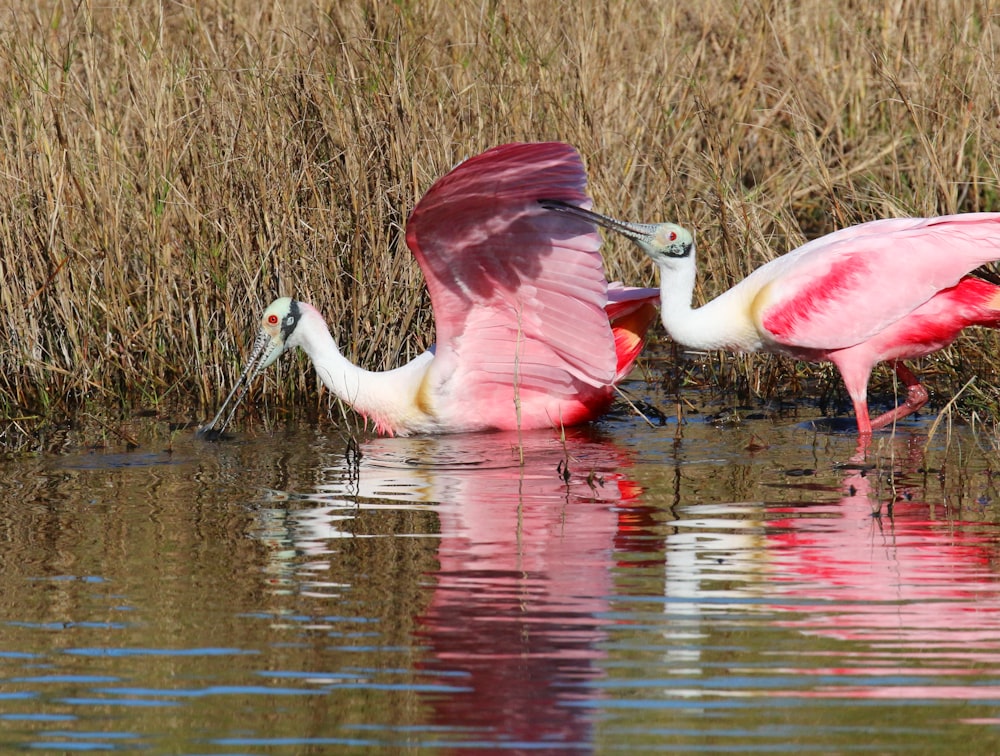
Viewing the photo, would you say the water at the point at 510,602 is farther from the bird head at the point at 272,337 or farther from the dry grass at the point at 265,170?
the dry grass at the point at 265,170

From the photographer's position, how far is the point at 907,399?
8359mm

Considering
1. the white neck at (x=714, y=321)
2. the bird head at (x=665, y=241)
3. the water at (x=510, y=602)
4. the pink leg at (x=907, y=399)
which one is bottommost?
the water at (x=510, y=602)

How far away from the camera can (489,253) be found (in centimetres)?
779

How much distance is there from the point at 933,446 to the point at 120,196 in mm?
3934

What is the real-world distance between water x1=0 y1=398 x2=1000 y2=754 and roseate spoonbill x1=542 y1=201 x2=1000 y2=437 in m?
0.44

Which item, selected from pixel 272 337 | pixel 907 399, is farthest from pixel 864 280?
pixel 272 337

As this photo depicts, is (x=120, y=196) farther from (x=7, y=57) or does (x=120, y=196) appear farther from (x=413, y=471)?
(x=413, y=471)

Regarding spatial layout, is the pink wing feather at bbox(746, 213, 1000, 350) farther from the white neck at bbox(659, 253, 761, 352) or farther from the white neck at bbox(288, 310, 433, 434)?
the white neck at bbox(288, 310, 433, 434)

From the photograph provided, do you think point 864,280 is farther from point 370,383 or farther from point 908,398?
point 370,383

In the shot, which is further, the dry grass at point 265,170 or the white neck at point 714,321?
Answer: the dry grass at point 265,170

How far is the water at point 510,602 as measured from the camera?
13.2 ft

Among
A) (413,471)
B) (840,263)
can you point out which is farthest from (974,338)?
(413,471)

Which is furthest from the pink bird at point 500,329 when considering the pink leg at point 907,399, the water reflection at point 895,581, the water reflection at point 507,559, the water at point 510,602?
the water reflection at point 895,581

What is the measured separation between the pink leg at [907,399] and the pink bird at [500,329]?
1199 millimetres
